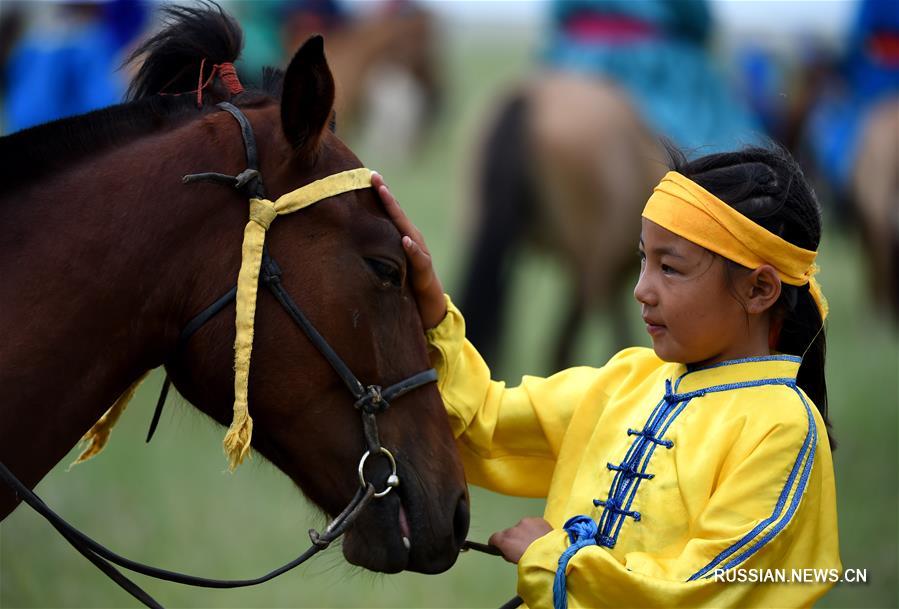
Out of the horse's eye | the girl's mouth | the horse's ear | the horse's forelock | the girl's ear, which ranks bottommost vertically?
the girl's mouth

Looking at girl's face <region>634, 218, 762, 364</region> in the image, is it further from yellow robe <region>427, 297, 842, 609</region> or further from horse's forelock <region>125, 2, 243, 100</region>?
horse's forelock <region>125, 2, 243, 100</region>

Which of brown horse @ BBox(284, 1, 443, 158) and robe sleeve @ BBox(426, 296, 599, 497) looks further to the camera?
brown horse @ BBox(284, 1, 443, 158)

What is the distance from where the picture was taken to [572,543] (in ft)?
6.40

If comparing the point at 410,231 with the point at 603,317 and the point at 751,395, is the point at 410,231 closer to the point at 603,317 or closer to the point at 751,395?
the point at 751,395

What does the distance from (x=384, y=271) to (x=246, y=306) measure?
0.92 feet

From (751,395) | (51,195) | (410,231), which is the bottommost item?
(751,395)

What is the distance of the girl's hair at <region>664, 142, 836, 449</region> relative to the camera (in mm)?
1997

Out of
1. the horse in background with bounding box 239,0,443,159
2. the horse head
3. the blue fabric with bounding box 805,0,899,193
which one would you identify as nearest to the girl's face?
the horse head

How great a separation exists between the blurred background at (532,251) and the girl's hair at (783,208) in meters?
0.55

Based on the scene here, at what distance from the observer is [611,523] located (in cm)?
201

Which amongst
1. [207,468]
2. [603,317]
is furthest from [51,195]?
[603,317]

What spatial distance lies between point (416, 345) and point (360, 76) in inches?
420

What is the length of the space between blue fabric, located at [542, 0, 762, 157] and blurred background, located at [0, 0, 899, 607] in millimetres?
15

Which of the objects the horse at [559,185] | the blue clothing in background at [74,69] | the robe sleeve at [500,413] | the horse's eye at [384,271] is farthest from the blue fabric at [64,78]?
the horse's eye at [384,271]
